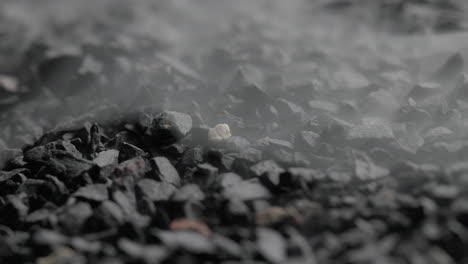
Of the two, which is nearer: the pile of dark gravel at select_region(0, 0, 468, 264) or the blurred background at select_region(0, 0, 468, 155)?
the pile of dark gravel at select_region(0, 0, 468, 264)

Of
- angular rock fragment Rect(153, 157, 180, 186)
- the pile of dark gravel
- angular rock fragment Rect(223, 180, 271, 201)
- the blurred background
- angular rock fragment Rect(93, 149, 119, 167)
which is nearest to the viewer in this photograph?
the pile of dark gravel

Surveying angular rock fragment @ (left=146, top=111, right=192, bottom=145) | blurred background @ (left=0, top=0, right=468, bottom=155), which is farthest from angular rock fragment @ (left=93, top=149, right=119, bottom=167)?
blurred background @ (left=0, top=0, right=468, bottom=155)

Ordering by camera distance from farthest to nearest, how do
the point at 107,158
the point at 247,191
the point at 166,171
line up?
the point at 107,158
the point at 166,171
the point at 247,191

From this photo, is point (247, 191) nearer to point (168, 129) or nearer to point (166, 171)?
point (166, 171)

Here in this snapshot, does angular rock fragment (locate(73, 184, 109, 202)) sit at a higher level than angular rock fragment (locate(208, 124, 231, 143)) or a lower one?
lower

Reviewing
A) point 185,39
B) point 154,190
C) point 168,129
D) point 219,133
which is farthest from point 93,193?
point 185,39

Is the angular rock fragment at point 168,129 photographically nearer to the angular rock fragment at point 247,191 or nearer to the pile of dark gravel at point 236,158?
A: the pile of dark gravel at point 236,158

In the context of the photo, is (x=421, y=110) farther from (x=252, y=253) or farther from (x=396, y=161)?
(x=252, y=253)

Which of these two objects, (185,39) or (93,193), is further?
(185,39)

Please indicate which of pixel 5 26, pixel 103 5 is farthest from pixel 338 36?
pixel 5 26

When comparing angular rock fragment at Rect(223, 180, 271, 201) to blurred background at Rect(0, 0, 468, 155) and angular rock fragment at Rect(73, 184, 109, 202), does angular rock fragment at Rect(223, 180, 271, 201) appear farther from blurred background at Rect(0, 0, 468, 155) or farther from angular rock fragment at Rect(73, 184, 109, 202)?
blurred background at Rect(0, 0, 468, 155)

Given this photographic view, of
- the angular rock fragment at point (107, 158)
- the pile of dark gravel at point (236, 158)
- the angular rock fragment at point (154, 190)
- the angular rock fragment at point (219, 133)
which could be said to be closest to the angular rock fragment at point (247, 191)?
the pile of dark gravel at point (236, 158)

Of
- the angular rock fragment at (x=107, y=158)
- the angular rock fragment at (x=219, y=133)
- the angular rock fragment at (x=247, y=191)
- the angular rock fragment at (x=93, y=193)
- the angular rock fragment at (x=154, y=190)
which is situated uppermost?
the angular rock fragment at (x=247, y=191)

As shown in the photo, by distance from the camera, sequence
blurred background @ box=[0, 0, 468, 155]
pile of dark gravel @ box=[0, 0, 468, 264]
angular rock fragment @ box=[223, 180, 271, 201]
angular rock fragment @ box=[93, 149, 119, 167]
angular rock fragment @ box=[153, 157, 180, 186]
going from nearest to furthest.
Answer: pile of dark gravel @ box=[0, 0, 468, 264]
angular rock fragment @ box=[223, 180, 271, 201]
angular rock fragment @ box=[153, 157, 180, 186]
angular rock fragment @ box=[93, 149, 119, 167]
blurred background @ box=[0, 0, 468, 155]
